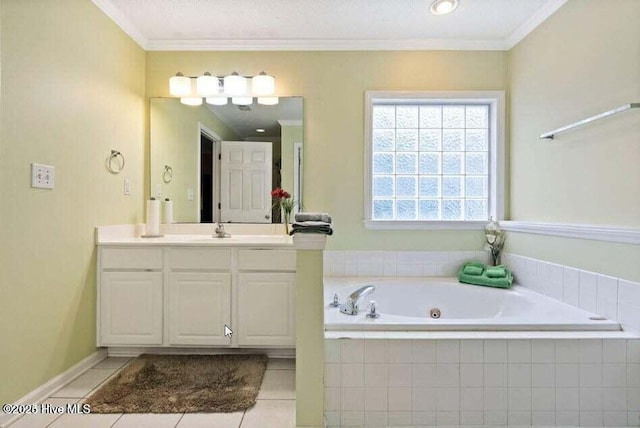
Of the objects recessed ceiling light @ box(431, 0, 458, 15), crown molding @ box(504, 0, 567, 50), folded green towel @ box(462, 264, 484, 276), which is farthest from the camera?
folded green towel @ box(462, 264, 484, 276)

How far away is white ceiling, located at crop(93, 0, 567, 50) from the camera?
87.4 inches

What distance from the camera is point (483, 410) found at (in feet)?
5.00

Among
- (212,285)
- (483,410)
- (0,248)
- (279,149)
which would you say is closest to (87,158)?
(0,248)

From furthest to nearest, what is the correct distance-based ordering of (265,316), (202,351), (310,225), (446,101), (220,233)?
(446,101) → (220,233) → (202,351) → (265,316) → (310,225)

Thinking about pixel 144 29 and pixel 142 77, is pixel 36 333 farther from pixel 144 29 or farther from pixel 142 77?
pixel 144 29

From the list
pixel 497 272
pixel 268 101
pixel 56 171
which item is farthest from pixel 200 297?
pixel 497 272

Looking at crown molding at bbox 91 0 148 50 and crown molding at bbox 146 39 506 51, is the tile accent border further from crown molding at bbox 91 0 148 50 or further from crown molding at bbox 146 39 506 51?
crown molding at bbox 91 0 148 50

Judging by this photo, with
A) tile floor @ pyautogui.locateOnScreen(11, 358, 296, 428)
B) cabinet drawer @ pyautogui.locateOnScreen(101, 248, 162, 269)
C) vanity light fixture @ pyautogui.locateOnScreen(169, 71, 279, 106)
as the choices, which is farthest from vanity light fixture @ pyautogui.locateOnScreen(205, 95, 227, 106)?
tile floor @ pyautogui.locateOnScreen(11, 358, 296, 428)

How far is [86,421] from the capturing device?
1631 mm

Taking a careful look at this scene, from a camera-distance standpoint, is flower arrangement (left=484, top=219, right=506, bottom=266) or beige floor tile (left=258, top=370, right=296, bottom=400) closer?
beige floor tile (left=258, top=370, right=296, bottom=400)

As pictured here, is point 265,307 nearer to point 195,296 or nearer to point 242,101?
point 195,296

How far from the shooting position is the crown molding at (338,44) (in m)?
2.65

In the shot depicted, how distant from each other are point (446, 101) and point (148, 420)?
278 centimetres

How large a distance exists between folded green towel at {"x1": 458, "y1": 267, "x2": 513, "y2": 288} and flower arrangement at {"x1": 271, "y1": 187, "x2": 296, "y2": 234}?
52.6 inches
